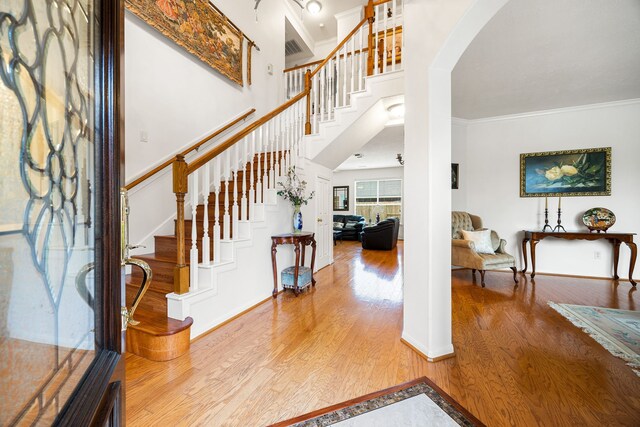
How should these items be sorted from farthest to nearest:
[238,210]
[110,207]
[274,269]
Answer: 1. [274,269]
2. [238,210]
3. [110,207]

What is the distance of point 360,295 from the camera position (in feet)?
10.1

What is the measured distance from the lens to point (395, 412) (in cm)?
133

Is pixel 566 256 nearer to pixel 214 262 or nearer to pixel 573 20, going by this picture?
pixel 573 20

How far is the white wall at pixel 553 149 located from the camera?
12.3ft

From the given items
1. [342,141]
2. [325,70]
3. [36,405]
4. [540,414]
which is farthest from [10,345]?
[325,70]

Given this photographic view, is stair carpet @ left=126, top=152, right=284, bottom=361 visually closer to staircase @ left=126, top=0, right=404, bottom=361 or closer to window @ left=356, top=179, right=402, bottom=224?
staircase @ left=126, top=0, right=404, bottom=361

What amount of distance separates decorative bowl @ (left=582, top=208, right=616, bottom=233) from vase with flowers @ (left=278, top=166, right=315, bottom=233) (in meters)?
4.31

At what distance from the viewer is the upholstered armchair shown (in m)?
3.42

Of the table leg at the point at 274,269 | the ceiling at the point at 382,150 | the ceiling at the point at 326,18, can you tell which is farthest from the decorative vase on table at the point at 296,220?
the ceiling at the point at 326,18

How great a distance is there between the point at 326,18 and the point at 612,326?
6.51 meters

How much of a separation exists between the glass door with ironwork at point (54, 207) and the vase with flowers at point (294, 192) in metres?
2.63

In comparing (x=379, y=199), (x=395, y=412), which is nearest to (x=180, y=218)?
(x=395, y=412)

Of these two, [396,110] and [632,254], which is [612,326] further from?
[396,110]

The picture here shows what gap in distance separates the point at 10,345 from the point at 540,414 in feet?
6.74
